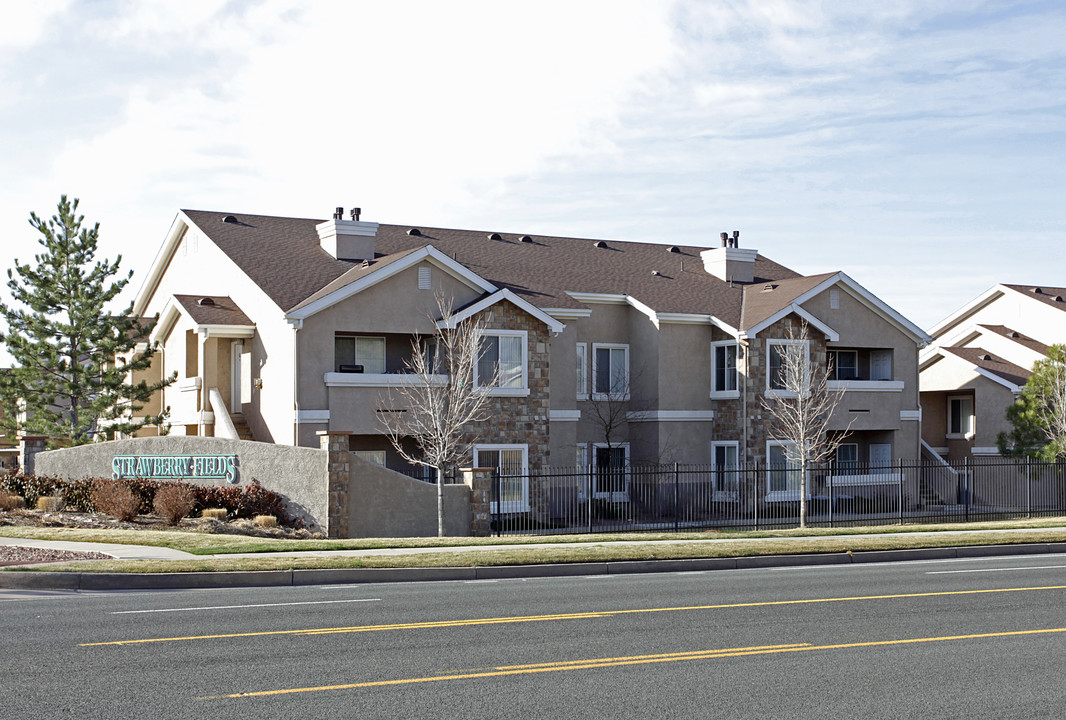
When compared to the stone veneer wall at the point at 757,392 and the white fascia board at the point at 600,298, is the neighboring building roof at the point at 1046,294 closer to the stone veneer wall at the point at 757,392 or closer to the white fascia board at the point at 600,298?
the stone veneer wall at the point at 757,392

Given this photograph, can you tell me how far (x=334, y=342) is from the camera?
94.6 feet

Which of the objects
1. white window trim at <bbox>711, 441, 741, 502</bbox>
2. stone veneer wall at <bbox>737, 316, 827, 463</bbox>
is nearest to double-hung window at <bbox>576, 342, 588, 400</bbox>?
white window trim at <bbox>711, 441, 741, 502</bbox>

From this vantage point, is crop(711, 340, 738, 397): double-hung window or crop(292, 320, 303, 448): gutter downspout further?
crop(711, 340, 738, 397): double-hung window

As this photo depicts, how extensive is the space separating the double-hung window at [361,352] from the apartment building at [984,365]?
20.2m

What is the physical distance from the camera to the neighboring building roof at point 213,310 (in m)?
29.8

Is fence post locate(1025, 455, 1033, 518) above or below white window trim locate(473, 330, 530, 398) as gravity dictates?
below

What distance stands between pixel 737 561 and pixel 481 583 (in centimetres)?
499

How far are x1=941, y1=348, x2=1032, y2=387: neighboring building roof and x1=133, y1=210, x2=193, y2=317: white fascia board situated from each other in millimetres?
27174

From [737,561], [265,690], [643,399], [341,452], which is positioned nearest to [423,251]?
[341,452]

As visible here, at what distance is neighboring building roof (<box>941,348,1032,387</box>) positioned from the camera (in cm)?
3916

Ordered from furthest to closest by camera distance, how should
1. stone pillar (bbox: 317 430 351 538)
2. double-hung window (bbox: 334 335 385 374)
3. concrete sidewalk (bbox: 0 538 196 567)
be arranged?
double-hung window (bbox: 334 335 385 374) < stone pillar (bbox: 317 430 351 538) < concrete sidewalk (bbox: 0 538 196 567)

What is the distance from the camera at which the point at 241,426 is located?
3050 cm

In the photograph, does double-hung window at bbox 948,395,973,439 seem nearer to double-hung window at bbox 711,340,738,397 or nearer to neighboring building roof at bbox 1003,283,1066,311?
neighboring building roof at bbox 1003,283,1066,311

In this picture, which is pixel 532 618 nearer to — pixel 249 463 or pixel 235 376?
pixel 249 463
